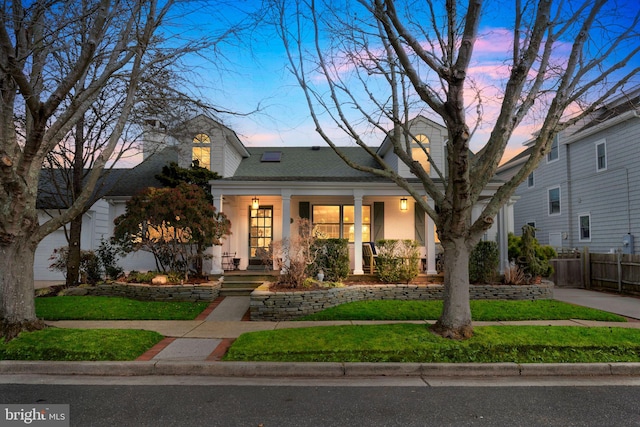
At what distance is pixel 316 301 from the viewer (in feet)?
28.6

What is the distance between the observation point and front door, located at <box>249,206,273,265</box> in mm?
14016

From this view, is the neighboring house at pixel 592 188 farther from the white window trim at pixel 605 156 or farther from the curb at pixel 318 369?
Answer: the curb at pixel 318 369

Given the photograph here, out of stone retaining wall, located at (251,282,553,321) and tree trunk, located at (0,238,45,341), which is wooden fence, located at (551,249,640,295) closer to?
stone retaining wall, located at (251,282,553,321)

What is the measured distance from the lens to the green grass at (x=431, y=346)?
17.7 ft

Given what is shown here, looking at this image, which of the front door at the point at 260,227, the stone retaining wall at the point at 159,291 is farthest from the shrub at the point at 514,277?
the stone retaining wall at the point at 159,291

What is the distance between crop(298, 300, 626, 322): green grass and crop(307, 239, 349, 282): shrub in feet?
4.53

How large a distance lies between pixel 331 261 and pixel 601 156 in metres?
13.1

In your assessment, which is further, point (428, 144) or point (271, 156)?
point (271, 156)

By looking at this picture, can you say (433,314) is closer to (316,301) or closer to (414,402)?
(316,301)

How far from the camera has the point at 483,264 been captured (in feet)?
35.3

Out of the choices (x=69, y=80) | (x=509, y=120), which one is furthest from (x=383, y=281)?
(x=69, y=80)

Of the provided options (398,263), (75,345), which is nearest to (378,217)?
(398,263)

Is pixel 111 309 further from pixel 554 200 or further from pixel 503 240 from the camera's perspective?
pixel 554 200

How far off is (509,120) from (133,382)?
665 centimetres
